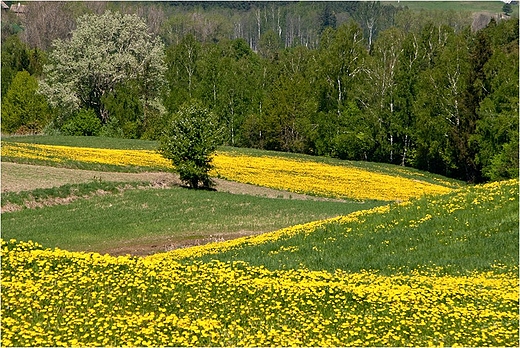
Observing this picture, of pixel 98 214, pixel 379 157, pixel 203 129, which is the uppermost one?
pixel 203 129

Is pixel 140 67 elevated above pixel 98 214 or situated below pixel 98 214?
above

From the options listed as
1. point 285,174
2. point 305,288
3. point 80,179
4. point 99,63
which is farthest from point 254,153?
point 305,288

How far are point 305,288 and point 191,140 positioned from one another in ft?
122

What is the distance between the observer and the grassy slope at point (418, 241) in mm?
21703

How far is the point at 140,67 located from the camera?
94.1 meters

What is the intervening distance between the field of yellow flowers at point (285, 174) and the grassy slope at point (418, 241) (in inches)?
1145

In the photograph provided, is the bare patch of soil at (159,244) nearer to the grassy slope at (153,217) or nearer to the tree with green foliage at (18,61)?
the grassy slope at (153,217)

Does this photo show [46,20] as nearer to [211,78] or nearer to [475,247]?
[211,78]

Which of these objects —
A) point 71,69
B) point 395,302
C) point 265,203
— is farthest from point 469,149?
point 395,302

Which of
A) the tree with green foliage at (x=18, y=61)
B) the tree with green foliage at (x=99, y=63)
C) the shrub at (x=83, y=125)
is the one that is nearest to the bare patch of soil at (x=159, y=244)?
the tree with green foliage at (x=99, y=63)

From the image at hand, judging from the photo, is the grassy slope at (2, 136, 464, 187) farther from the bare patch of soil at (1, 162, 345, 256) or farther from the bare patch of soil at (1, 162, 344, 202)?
the bare patch of soil at (1, 162, 345, 256)

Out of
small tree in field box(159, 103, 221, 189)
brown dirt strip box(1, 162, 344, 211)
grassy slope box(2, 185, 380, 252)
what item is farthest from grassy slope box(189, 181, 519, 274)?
small tree in field box(159, 103, 221, 189)

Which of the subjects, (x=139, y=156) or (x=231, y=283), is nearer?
(x=231, y=283)

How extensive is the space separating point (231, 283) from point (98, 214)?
2669 centimetres
